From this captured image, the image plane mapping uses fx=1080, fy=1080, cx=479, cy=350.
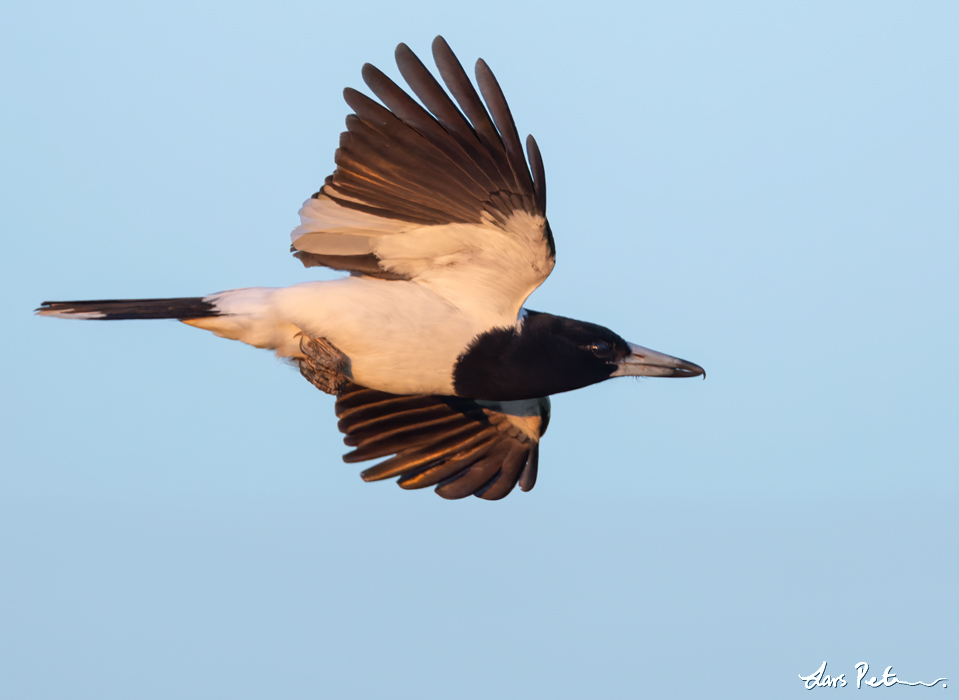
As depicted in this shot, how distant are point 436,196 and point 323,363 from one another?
3.57ft

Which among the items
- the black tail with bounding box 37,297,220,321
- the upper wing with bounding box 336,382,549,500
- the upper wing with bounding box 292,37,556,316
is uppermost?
the upper wing with bounding box 292,37,556,316

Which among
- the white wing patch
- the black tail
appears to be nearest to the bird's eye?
the white wing patch

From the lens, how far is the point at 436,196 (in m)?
5.07

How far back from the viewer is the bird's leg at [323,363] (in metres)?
5.48

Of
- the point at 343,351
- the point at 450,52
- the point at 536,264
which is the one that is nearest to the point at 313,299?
the point at 343,351

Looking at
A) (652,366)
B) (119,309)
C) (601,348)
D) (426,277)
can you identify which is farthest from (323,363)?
(652,366)

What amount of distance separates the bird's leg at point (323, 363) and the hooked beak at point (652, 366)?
145 cm

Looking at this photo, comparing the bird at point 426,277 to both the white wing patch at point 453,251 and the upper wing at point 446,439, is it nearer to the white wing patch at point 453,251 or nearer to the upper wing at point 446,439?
the white wing patch at point 453,251

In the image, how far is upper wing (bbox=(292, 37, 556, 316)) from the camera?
475cm

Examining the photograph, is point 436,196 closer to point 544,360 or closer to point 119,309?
point 544,360

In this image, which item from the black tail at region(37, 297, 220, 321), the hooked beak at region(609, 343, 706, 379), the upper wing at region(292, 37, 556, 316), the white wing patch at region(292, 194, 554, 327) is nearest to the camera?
the upper wing at region(292, 37, 556, 316)

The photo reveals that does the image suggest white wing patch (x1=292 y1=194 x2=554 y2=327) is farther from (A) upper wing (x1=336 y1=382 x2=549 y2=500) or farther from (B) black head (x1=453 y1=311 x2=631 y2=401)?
(A) upper wing (x1=336 y1=382 x2=549 y2=500)

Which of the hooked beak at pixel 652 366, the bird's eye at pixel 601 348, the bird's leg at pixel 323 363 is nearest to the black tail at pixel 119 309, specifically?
the bird's leg at pixel 323 363

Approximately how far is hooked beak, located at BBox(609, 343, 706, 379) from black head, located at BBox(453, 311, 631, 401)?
3.4 inches
